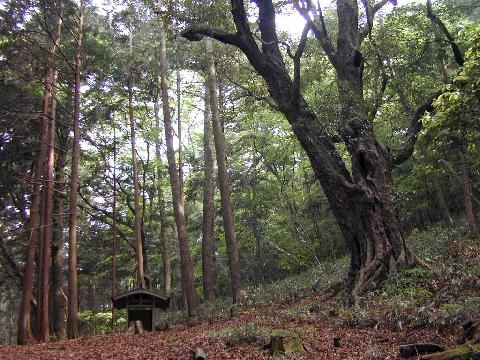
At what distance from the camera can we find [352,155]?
10445 mm

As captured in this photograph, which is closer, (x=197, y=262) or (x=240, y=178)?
(x=240, y=178)

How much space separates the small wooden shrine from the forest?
0.07m

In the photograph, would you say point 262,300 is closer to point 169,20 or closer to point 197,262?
point 169,20

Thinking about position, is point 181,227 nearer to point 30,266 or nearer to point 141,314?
point 141,314

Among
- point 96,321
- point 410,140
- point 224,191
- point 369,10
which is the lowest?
point 96,321

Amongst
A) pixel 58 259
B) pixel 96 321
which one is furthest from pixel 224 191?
pixel 96 321

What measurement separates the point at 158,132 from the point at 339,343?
1858 centimetres

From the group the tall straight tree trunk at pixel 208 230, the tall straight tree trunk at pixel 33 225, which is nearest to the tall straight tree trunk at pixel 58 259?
the tall straight tree trunk at pixel 33 225

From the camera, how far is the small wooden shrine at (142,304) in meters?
13.1

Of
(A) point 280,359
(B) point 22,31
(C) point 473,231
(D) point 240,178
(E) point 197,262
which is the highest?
(B) point 22,31

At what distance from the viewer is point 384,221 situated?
9.65m

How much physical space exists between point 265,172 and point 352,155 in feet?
49.7

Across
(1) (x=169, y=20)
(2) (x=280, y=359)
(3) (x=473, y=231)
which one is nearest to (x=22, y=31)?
(1) (x=169, y=20)

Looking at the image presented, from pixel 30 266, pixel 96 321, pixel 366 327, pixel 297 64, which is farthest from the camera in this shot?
pixel 96 321
